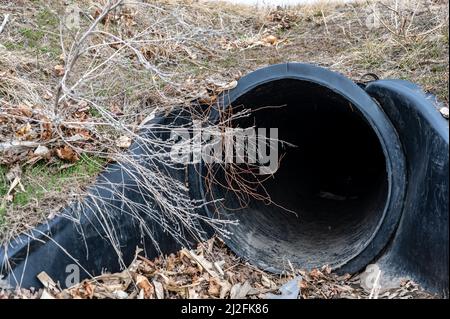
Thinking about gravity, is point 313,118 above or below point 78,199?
above

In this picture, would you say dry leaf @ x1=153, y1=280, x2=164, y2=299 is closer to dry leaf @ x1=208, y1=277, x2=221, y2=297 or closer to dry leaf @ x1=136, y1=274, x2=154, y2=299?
dry leaf @ x1=136, y1=274, x2=154, y2=299

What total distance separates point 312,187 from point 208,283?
2.77 metres

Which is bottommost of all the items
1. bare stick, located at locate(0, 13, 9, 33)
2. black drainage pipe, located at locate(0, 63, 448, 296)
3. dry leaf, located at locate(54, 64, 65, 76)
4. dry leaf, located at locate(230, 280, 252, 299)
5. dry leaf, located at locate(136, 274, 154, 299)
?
dry leaf, located at locate(230, 280, 252, 299)

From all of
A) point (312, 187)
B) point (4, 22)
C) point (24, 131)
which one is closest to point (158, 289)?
point (24, 131)

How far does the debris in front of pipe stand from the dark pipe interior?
0.53ft

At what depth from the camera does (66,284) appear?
409 centimetres

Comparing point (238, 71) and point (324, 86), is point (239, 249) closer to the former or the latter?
point (324, 86)

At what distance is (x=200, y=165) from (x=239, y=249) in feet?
2.53

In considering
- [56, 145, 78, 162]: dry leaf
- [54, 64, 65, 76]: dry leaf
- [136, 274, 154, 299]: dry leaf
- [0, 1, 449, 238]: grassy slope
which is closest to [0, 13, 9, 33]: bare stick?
[0, 1, 449, 238]: grassy slope

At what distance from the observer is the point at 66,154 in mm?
4730

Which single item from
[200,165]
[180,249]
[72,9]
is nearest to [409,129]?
[200,165]

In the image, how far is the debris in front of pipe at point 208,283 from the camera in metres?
4.05

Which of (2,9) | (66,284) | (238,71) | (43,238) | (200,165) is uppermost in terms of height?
(2,9)

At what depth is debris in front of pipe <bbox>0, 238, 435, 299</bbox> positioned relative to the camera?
4.05 m
